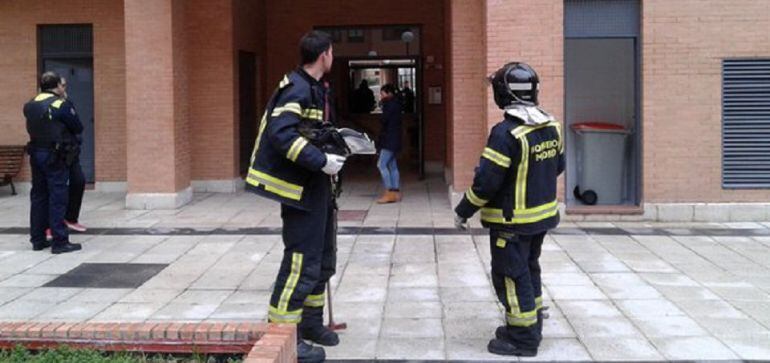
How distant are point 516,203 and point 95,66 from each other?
35.2ft

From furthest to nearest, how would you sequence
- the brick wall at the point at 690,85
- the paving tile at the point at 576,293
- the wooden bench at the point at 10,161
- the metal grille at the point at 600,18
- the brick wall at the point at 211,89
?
1. the wooden bench at the point at 10,161
2. the brick wall at the point at 211,89
3. the metal grille at the point at 600,18
4. the brick wall at the point at 690,85
5. the paving tile at the point at 576,293

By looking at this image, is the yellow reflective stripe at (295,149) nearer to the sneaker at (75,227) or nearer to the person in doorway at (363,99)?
the sneaker at (75,227)

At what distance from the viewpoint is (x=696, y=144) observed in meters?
11.2

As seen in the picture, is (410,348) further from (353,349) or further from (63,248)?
(63,248)

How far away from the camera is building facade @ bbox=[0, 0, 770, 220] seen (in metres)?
11.2

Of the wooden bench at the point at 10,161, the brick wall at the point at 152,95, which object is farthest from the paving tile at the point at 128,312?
the wooden bench at the point at 10,161

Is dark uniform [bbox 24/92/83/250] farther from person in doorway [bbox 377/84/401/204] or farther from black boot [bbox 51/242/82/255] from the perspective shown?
person in doorway [bbox 377/84/401/204]

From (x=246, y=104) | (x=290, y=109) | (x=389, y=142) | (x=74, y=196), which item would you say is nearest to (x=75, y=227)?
(x=74, y=196)

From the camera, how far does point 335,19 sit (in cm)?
1719

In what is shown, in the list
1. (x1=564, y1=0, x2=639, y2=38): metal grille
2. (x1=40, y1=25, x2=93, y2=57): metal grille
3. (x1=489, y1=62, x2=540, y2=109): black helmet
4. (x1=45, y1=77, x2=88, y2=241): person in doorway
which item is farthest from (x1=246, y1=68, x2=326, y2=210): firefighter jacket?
(x1=40, y1=25, x2=93, y2=57): metal grille

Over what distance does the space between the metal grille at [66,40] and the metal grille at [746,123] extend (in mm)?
10249

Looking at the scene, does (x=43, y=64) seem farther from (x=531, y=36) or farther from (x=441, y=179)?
(x=531, y=36)

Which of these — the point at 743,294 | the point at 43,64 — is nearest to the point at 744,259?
the point at 743,294

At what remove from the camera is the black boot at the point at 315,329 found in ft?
19.2
